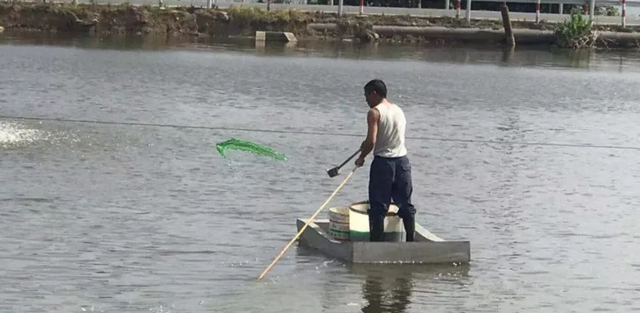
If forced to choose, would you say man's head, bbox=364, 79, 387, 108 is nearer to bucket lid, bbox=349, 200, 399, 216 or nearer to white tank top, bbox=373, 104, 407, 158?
white tank top, bbox=373, 104, 407, 158

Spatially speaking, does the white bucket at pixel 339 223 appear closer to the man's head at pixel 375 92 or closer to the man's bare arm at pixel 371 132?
the man's bare arm at pixel 371 132

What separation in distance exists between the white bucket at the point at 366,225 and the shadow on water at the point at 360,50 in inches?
939

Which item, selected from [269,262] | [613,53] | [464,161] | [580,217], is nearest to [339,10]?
[613,53]

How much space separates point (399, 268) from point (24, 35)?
1113 inches

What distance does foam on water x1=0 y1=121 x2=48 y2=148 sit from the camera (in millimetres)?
18203

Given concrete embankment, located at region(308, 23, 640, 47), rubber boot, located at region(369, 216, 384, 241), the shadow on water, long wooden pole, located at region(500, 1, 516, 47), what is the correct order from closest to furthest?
rubber boot, located at region(369, 216, 384, 241), the shadow on water, long wooden pole, located at region(500, 1, 516, 47), concrete embankment, located at region(308, 23, 640, 47)

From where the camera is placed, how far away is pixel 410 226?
12008mm

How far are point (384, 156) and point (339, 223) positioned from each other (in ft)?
2.81

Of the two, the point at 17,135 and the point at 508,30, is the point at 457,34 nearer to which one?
the point at 508,30

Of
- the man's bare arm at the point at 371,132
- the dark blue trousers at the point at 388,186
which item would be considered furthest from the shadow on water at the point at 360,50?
the man's bare arm at the point at 371,132

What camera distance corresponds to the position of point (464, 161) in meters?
18.7

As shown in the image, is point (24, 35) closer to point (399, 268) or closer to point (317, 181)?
point (317, 181)

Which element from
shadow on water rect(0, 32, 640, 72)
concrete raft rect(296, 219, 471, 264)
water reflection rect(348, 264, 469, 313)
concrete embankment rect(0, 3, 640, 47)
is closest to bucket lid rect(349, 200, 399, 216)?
concrete raft rect(296, 219, 471, 264)

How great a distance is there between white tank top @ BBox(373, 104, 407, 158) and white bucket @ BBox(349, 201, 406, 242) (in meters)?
0.63
